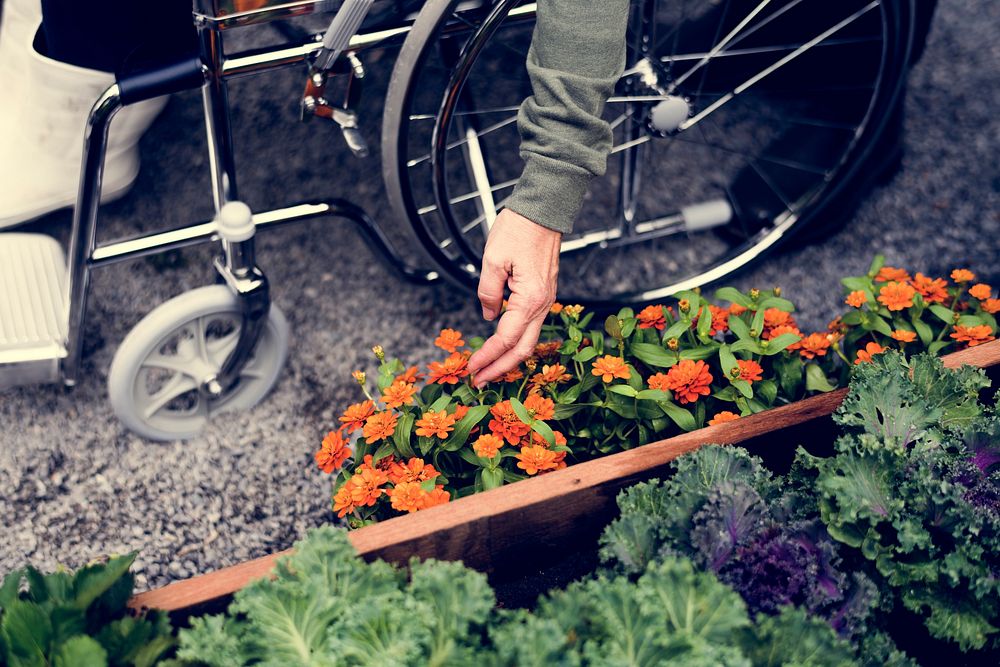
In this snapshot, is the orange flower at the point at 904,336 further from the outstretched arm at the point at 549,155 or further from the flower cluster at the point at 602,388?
the outstretched arm at the point at 549,155

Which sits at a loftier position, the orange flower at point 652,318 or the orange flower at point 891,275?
the orange flower at point 652,318

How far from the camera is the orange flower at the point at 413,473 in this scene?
124 centimetres

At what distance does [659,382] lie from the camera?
52.2 inches

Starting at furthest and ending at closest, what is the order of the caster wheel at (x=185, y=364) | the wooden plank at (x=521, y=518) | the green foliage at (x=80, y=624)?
the caster wheel at (x=185, y=364)
the wooden plank at (x=521, y=518)
the green foliage at (x=80, y=624)

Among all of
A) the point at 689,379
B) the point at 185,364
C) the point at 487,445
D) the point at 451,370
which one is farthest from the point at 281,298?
the point at 689,379

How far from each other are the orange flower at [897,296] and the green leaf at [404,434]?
0.74 m

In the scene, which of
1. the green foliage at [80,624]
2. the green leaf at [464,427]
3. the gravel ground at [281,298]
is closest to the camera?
the green foliage at [80,624]

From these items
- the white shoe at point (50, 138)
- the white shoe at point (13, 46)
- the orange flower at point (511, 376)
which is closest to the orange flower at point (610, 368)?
the orange flower at point (511, 376)

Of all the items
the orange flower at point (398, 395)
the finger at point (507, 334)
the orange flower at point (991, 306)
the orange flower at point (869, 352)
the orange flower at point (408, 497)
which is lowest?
the orange flower at point (991, 306)

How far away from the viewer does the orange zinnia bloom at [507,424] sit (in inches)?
50.0

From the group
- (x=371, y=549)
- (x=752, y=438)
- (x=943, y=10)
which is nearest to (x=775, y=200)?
(x=943, y=10)

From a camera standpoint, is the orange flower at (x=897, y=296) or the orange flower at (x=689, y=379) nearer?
the orange flower at (x=689, y=379)

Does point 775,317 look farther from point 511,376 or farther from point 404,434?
point 404,434

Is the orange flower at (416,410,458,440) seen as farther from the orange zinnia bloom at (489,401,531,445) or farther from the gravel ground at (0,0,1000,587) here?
the gravel ground at (0,0,1000,587)
